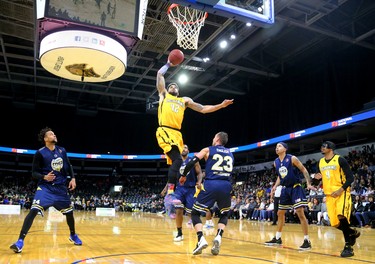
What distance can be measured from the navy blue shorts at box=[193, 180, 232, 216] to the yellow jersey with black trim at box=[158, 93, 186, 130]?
3.34 feet

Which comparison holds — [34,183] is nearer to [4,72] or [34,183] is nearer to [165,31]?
[4,72]

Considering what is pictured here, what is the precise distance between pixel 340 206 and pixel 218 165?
1998 mm

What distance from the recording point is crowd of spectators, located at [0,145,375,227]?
1373cm

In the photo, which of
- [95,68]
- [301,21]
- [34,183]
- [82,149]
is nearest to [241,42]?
[301,21]

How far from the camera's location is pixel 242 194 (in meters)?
22.1

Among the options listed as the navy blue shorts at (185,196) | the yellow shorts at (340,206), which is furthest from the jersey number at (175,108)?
the yellow shorts at (340,206)

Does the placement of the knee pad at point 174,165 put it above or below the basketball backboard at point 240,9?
below

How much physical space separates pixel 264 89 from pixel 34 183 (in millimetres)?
21596

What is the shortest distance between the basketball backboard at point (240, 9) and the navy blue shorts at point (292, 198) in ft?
12.6

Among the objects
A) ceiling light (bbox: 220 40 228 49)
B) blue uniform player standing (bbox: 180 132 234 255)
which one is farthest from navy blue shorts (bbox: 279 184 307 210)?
ceiling light (bbox: 220 40 228 49)

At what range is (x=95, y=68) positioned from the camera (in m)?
7.79

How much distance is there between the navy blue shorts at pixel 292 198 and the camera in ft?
20.0

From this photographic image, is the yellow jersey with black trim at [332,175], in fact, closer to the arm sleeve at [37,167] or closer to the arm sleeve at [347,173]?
the arm sleeve at [347,173]

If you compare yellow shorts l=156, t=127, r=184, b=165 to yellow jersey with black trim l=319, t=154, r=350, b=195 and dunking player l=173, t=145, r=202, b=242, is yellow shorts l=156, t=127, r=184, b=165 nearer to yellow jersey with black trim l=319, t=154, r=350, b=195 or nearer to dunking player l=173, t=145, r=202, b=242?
dunking player l=173, t=145, r=202, b=242
